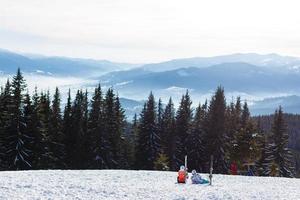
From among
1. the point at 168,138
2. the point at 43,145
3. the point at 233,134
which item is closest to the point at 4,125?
the point at 43,145

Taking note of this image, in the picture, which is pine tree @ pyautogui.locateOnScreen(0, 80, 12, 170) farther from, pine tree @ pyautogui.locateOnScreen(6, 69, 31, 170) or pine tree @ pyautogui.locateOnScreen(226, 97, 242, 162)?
pine tree @ pyautogui.locateOnScreen(226, 97, 242, 162)

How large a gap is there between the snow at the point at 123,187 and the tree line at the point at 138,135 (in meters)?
31.4

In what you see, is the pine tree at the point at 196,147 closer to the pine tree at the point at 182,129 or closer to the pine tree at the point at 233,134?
the pine tree at the point at 182,129

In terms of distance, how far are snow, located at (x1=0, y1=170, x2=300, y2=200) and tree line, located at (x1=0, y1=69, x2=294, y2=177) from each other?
103 feet

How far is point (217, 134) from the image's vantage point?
255ft

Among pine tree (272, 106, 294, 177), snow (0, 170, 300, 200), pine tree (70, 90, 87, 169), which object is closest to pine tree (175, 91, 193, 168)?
pine tree (272, 106, 294, 177)

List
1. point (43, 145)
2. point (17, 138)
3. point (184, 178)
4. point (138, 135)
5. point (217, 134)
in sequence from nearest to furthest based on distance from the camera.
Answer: point (184, 178), point (17, 138), point (43, 145), point (217, 134), point (138, 135)

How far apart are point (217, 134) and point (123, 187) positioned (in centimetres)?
5050

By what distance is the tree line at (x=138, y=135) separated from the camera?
2554 inches

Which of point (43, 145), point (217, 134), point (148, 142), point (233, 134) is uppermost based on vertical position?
point (233, 134)

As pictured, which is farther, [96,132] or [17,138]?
[96,132]

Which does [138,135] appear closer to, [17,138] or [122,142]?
[122,142]

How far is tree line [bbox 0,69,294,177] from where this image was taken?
64.9 meters

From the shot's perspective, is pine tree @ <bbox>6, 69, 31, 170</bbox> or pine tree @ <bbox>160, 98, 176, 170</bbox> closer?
pine tree @ <bbox>6, 69, 31, 170</bbox>
